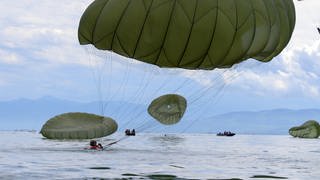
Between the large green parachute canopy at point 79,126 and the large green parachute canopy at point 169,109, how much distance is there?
11441mm

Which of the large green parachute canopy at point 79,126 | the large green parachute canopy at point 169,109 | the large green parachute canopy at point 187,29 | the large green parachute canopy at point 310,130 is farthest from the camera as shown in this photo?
the large green parachute canopy at point 310,130

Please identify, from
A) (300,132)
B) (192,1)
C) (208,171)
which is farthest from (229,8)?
(300,132)

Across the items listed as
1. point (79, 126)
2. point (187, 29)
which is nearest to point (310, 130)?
point (79, 126)

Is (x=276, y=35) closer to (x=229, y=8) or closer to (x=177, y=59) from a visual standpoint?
(x=229, y=8)

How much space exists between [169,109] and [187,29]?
60236 millimetres

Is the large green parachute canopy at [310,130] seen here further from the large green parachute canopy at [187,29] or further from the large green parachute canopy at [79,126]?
the large green parachute canopy at [187,29]

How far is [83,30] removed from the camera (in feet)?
109

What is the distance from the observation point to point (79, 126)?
255 feet

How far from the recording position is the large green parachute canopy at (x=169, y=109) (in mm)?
87938

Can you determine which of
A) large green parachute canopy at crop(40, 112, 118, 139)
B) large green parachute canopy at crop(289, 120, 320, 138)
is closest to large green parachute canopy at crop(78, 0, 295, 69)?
large green parachute canopy at crop(40, 112, 118, 139)

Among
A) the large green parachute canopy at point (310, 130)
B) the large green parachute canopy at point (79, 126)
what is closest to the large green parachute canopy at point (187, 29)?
the large green parachute canopy at point (79, 126)

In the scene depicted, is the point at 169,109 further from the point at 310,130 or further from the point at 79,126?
the point at 310,130

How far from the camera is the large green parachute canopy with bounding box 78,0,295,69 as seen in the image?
30016 mm

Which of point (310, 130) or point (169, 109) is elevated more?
point (310, 130)
